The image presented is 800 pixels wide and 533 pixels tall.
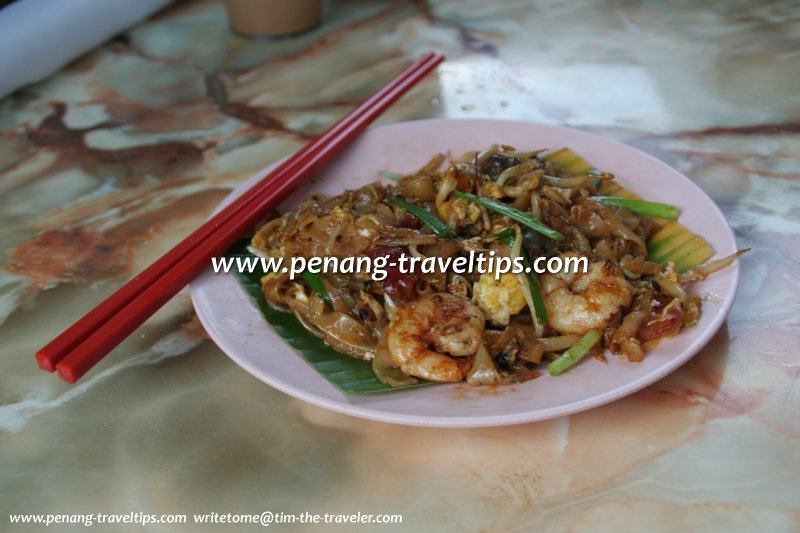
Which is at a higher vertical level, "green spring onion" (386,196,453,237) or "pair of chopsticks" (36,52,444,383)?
"green spring onion" (386,196,453,237)

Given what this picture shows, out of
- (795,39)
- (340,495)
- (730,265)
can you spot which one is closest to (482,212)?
(730,265)

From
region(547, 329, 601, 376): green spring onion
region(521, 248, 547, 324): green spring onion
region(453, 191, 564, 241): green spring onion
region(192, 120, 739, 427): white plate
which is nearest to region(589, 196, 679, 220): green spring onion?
region(192, 120, 739, 427): white plate

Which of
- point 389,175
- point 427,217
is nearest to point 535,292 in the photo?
point 427,217

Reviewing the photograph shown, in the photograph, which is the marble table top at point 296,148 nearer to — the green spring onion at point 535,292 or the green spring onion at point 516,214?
the green spring onion at point 535,292

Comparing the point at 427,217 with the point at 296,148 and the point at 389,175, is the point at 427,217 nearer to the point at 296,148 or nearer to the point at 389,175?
the point at 389,175

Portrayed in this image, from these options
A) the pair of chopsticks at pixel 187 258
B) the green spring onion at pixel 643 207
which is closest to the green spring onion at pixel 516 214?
the green spring onion at pixel 643 207

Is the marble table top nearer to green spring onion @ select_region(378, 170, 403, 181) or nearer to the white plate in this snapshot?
the white plate

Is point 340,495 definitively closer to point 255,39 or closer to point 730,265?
point 730,265
